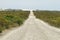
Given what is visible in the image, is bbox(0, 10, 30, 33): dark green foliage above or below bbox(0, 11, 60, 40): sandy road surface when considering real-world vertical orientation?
below

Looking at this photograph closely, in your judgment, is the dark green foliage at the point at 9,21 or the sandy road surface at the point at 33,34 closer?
the sandy road surface at the point at 33,34

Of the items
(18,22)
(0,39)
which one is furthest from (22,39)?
(18,22)

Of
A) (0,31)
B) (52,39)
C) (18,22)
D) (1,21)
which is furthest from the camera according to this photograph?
(18,22)

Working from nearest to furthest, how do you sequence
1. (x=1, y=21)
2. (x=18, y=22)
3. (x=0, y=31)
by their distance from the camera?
(x=0, y=31)
(x=1, y=21)
(x=18, y=22)

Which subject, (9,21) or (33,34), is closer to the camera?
(33,34)

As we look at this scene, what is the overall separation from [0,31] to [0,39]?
5.51 m

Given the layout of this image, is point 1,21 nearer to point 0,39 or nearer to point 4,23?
point 4,23

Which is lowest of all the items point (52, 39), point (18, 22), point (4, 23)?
point (18, 22)

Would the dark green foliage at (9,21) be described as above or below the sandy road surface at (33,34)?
below

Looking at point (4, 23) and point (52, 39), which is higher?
point (52, 39)

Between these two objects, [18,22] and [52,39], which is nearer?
[52,39]

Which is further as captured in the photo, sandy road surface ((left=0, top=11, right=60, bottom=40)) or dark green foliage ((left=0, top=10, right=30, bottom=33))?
dark green foliage ((left=0, top=10, right=30, bottom=33))

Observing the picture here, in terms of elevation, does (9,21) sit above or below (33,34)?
below

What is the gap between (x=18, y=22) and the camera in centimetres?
4066
